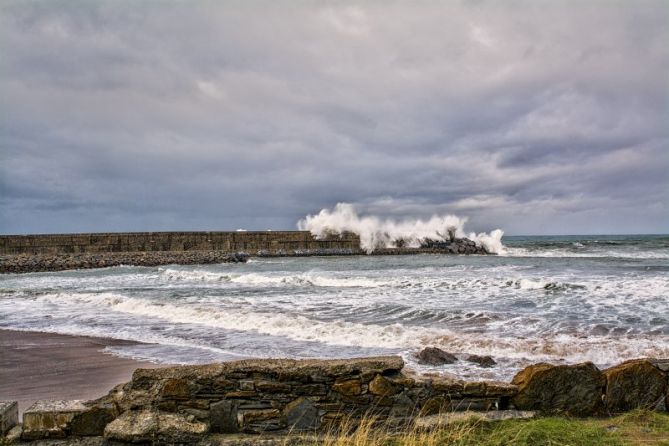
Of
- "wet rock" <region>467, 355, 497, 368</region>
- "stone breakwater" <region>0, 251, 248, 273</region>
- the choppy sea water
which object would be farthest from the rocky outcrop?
"wet rock" <region>467, 355, 497, 368</region>

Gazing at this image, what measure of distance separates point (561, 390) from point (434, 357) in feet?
10.7

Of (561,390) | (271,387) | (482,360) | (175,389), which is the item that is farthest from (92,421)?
(482,360)

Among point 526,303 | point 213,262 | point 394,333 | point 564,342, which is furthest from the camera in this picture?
point 213,262

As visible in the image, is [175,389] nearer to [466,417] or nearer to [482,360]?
[466,417]

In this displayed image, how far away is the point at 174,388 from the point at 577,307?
37.6ft

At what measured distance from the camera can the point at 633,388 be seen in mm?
5043

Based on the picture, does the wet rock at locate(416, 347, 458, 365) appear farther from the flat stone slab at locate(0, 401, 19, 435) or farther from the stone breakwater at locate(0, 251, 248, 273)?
the stone breakwater at locate(0, 251, 248, 273)

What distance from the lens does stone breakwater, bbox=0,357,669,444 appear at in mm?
4578

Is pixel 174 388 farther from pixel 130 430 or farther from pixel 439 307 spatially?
pixel 439 307

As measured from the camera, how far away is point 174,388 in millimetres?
4625

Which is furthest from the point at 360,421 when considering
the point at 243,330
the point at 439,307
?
the point at 439,307

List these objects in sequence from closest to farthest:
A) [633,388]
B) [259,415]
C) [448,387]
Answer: [259,415] → [448,387] → [633,388]

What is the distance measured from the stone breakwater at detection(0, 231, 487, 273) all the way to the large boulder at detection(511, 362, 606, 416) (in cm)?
3973

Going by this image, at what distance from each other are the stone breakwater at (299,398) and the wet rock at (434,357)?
Answer: 3.14 metres
